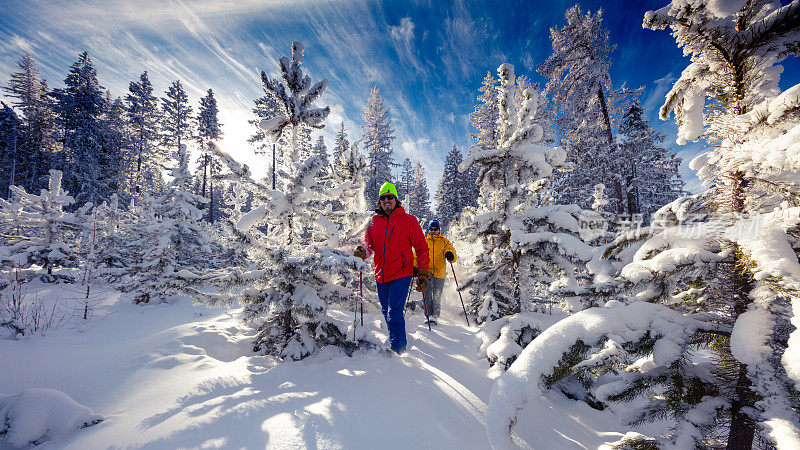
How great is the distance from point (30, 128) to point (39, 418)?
49.0 metres

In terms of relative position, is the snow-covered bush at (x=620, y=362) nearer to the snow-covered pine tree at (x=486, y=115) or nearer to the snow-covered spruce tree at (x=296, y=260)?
the snow-covered spruce tree at (x=296, y=260)

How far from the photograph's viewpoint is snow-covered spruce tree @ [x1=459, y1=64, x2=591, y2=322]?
182 inches

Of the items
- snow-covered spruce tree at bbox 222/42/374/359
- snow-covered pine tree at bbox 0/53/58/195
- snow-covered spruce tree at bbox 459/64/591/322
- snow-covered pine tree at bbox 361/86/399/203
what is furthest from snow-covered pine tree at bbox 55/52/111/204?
snow-covered spruce tree at bbox 459/64/591/322

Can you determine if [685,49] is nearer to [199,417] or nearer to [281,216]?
[199,417]

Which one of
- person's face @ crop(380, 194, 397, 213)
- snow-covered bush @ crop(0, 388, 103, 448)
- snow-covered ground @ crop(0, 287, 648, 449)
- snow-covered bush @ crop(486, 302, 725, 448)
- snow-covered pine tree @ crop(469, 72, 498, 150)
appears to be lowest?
snow-covered ground @ crop(0, 287, 648, 449)

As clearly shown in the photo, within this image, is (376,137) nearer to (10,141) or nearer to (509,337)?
(509,337)

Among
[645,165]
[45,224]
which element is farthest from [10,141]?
[645,165]

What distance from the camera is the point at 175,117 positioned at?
97.3 feet

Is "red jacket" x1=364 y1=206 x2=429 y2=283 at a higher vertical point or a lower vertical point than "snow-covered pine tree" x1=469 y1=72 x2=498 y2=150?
lower

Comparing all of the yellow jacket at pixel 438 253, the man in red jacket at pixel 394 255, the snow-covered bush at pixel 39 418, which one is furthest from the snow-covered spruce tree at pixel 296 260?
the yellow jacket at pixel 438 253

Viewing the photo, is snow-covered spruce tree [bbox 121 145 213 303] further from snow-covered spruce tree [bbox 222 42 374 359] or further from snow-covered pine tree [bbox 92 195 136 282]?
snow-covered spruce tree [bbox 222 42 374 359]

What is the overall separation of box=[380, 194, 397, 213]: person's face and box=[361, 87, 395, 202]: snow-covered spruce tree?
27552 mm

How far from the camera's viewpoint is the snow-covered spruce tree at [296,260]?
13.3 feet

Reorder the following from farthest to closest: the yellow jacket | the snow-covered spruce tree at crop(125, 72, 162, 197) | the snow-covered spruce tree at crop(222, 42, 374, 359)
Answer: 1. the snow-covered spruce tree at crop(125, 72, 162, 197)
2. the yellow jacket
3. the snow-covered spruce tree at crop(222, 42, 374, 359)
